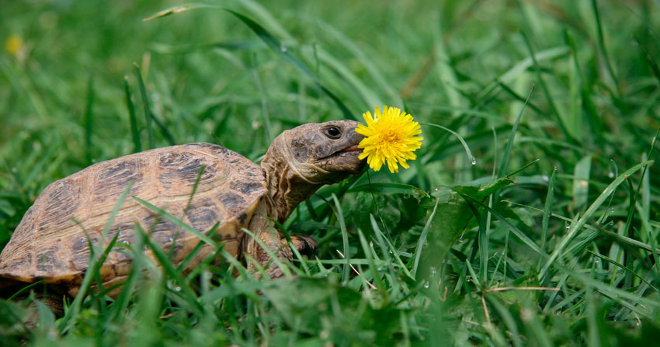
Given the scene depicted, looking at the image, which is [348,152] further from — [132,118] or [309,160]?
[132,118]

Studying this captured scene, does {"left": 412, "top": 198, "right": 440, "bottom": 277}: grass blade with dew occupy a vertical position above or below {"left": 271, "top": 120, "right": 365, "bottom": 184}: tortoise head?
below

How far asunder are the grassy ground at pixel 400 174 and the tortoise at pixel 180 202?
0.17 m

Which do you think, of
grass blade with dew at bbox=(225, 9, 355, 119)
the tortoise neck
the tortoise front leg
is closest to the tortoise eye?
the tortoise neck

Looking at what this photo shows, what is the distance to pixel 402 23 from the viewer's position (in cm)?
686

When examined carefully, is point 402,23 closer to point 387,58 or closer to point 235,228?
point 387,58

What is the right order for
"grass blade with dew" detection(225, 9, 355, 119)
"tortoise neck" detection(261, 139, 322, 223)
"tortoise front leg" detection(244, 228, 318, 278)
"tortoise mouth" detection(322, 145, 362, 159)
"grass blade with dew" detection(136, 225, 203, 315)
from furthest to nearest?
"grass blade with dew" detection(225, 9, 355, 119) → "tortoise neck" detection(261, 139, 322, 223) → "tortoise mouth" detection(322, 145, 362, 159) → "tortoise front leg" detection(244, 228, 318, 278) → "grass blade with dew" detection(136, 225, 203, 315)

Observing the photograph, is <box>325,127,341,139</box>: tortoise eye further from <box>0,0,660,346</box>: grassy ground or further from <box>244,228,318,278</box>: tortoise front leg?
<box>244,228,318,278</box>: tortoise front leg

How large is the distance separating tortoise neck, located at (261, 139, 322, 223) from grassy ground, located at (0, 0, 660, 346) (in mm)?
146

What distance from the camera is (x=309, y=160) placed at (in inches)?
98.5

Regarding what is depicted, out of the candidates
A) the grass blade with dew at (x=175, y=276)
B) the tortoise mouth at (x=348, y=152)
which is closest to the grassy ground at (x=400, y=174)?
the grass blade with dew at (x=175, y=276)

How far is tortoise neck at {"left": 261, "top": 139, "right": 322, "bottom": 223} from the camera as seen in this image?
2574 mm

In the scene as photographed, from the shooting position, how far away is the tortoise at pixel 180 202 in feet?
7.01

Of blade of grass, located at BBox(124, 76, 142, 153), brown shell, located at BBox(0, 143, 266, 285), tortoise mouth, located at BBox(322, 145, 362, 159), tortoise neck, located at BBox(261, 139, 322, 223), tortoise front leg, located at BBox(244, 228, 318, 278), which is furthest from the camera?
blade of grass, located at BBox(124, 76, 142, 153)

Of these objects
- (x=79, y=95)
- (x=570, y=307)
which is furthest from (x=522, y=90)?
(x=79, y=95)
